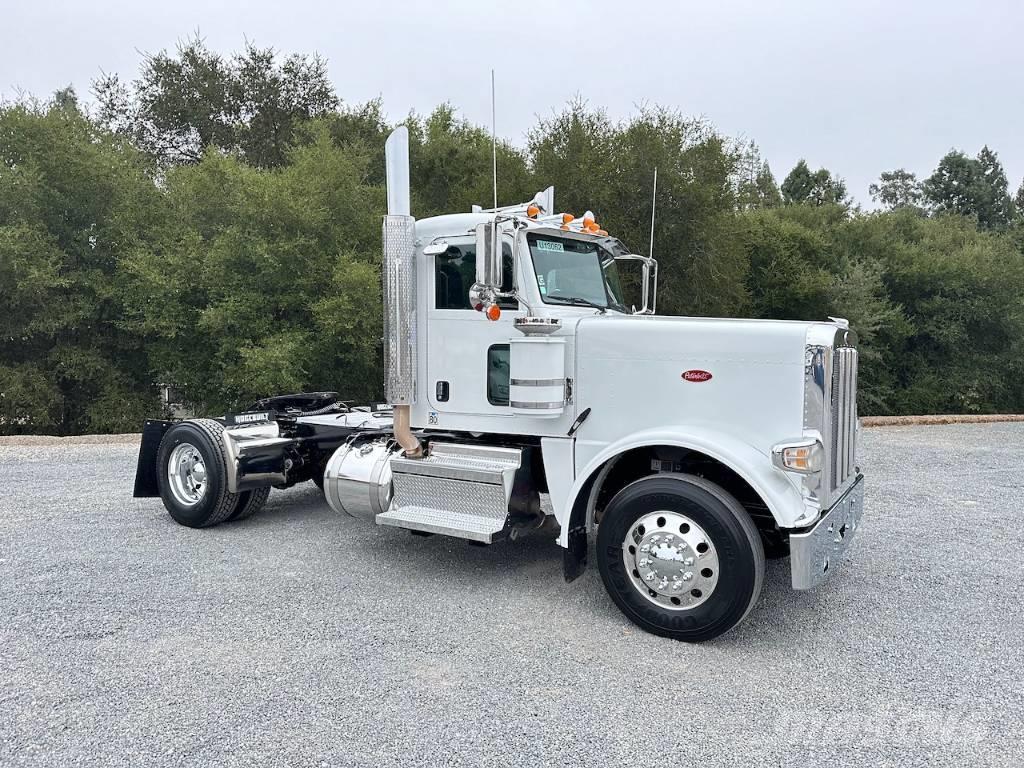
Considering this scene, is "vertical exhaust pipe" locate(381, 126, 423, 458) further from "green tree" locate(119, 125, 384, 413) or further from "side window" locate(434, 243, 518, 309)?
"green tree" locate(119, 125, 384, 413)

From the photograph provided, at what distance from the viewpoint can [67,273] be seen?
12.5 meters

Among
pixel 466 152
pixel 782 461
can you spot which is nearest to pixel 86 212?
pixel 466 152

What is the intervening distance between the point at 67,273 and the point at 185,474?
27.3 feet

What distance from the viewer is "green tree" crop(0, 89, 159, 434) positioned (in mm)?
12000

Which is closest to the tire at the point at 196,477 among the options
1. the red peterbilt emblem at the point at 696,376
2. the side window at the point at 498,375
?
the side window at the point at 498,375

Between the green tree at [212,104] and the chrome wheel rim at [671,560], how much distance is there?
1999 cm

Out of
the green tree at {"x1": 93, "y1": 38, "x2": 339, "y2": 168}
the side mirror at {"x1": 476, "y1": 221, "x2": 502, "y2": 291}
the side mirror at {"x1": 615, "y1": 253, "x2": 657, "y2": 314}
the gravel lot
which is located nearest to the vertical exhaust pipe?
the side mirror at {"x1": 476, "y1": 221, "x2": 502, "y2": 291}

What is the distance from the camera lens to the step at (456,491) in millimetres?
4590

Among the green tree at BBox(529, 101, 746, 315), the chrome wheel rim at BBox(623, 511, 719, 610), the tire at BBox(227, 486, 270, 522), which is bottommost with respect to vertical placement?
the tire at BBox(227, 486, 270, 522)

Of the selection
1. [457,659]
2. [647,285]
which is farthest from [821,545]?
[647,285]

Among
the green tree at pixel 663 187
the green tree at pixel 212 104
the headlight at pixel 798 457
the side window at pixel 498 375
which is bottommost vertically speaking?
the headlight at pixel 798 457

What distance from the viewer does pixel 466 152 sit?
1630 cm

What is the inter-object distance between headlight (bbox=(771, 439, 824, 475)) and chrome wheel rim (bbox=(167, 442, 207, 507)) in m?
4.62

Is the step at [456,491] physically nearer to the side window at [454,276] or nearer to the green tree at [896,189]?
the side window at [454,276]
